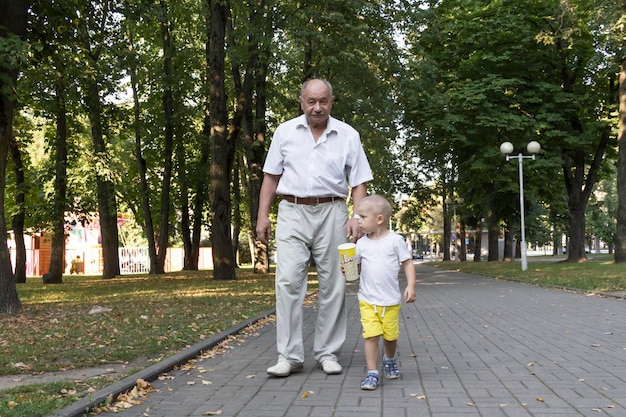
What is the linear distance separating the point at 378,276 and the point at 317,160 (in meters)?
1.13

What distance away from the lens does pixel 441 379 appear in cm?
551

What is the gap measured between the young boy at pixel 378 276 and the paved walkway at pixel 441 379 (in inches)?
15.0

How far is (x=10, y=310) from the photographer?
1143cm

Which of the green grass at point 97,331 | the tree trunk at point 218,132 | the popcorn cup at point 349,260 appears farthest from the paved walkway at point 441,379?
the tree trunk at point 218,132

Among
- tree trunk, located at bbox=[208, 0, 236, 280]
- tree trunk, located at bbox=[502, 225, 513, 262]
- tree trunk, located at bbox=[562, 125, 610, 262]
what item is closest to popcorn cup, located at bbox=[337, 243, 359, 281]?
tree trunk, located at bbox=[208, 0, 236, 280]

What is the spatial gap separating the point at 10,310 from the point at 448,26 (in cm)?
2084

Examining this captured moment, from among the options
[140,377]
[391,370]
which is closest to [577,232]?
[391,370]

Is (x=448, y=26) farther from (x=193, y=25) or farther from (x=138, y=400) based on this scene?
(x=138, y=400)

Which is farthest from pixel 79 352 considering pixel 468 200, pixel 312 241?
pixel 468 200

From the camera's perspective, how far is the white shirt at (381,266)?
5199 millimetres

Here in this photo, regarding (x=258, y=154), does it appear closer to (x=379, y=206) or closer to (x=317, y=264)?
(x=317, y=264)

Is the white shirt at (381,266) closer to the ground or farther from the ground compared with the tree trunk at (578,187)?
closer to the ground

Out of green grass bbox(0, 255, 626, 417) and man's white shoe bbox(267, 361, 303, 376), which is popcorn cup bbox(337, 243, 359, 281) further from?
green grass bbox(0, 255, 626, 417)

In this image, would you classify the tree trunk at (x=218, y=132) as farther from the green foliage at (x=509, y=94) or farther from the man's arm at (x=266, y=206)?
the man's arm at (x=266, y=206)
